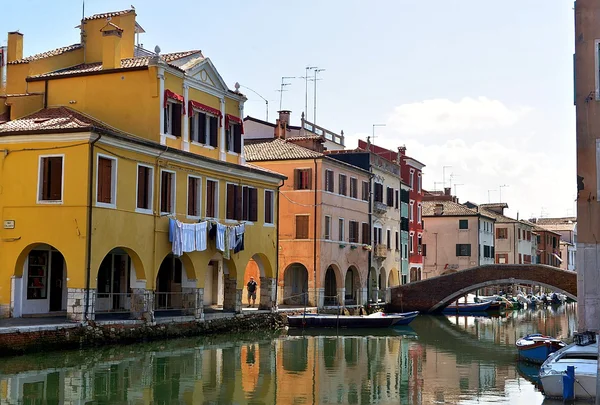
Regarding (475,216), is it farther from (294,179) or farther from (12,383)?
(12,383)

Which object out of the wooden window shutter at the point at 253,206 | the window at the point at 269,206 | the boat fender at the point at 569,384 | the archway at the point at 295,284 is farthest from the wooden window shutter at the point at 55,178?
the archway at the point at 295,284

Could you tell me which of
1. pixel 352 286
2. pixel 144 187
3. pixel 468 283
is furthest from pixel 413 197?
pixel 144 187

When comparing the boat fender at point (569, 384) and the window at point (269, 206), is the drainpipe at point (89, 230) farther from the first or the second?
the boat fender at point (569, 384)

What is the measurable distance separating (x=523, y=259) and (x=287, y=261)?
48.4 m

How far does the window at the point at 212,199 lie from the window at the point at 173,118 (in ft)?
9.62

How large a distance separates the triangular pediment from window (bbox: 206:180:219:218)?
177 inches

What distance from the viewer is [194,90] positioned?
1463 inches

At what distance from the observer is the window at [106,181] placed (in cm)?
3053

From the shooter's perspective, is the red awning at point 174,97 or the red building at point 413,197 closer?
the red awning at point 174,97

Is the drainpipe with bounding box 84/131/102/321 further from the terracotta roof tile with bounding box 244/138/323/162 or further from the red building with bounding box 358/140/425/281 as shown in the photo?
the red building with bounding box 358/140/425/281

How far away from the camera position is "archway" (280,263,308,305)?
4950 cm

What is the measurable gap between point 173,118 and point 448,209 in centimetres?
4786

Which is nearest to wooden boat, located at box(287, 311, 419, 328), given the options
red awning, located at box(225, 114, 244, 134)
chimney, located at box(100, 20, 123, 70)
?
red awning, located at box(225, 114, 244, 134)

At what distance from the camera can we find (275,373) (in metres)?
26.2
